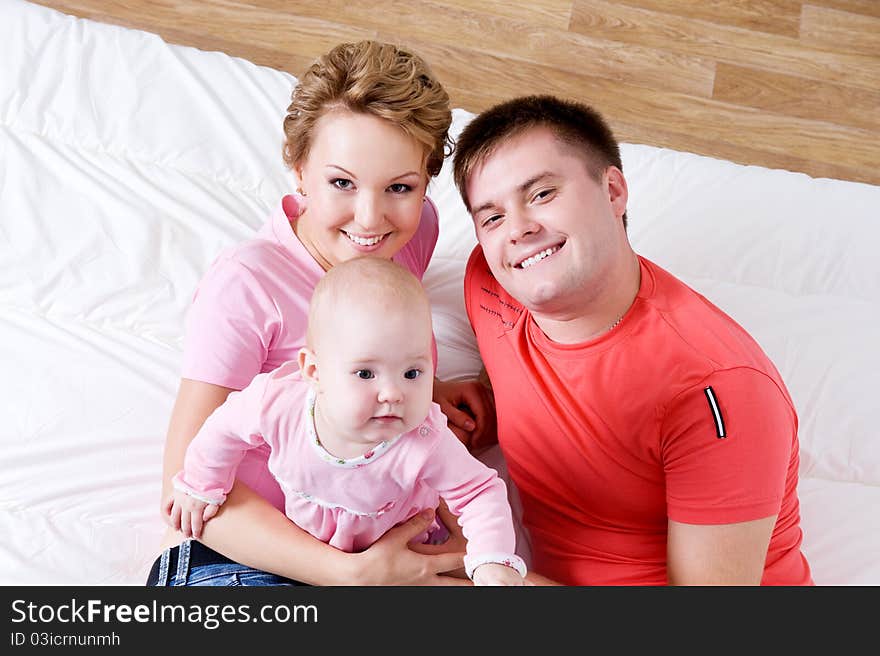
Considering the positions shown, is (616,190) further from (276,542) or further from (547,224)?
(276,542)

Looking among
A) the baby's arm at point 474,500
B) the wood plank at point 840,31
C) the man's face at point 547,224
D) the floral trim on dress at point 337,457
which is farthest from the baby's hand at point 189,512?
the wood plank at point 840,31

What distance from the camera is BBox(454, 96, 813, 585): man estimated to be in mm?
1158

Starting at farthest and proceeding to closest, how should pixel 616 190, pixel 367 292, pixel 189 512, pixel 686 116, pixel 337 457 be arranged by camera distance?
pixel 686 116 < pixel 616 190 < pixel 189 512 < pixel 337 457 < pixel 367 292

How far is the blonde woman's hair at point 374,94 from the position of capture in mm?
1254

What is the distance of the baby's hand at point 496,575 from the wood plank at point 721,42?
196cm

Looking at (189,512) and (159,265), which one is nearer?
(189,512)

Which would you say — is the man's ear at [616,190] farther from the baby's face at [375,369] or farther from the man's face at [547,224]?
the baby's face at [375,369]

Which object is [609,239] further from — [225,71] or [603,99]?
[603,99]

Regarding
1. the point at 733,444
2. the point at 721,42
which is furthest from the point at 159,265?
the point at 721,42

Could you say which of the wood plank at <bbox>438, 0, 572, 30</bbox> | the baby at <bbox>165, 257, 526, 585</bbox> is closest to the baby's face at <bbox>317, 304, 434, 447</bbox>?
the baby at <bbox>165, 257, 526, 585</bbox>

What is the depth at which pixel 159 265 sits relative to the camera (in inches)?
63.7

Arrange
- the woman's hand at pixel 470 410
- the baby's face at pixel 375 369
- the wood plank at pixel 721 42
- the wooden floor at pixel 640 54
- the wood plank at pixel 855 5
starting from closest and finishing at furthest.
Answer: the baby's face at pixel 375 369 < the woman's hand at pixel 470 410 < the wooden floor at pixel 640 54 < the wood plank at pixel 721 42 < the wood plank at pixel 855 5

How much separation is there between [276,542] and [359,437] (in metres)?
0.27
